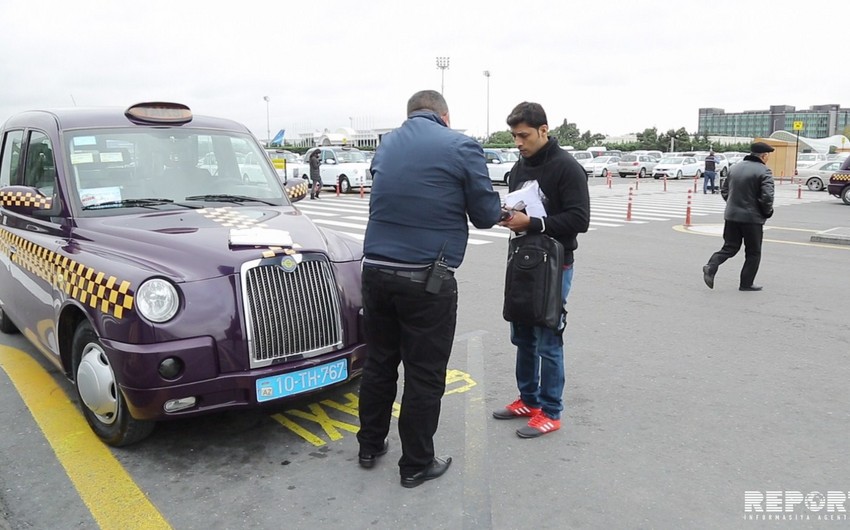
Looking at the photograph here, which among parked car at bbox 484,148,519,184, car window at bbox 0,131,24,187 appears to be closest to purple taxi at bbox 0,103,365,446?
car window at bbox 0,131,24,187

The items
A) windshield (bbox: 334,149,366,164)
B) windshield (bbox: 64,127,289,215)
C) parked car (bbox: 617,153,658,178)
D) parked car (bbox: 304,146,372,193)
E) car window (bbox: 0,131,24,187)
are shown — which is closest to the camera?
windshield (bbox: 64,127,289,215)

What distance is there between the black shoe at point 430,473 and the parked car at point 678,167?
39911mm

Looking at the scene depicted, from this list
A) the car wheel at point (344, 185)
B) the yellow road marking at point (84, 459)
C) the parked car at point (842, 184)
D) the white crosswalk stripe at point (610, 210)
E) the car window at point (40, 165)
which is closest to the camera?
the yellow road marking at point (84, 459)

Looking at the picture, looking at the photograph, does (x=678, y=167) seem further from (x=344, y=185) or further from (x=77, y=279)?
(x=77, y=279)

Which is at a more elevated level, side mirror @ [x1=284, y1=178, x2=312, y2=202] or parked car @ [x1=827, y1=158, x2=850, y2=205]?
side mirror @ [x1=284, y1=178, x2=312, y2=202]

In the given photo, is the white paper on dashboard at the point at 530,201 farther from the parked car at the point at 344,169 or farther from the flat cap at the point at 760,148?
the parked car at the point at 344,169

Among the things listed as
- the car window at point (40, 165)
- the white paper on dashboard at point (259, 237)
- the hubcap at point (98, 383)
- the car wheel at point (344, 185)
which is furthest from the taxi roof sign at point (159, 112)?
the car wheel at point (344, 185)

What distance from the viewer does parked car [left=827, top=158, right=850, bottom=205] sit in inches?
880

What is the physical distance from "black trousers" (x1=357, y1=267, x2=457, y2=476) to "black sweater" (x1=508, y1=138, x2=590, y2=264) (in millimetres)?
849

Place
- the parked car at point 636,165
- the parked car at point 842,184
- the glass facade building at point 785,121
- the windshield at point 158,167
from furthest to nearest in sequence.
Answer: the glass facade building at point 785,121, the parked car at point 636,165, the parked car at point 842,184, the windshield at point 158,167

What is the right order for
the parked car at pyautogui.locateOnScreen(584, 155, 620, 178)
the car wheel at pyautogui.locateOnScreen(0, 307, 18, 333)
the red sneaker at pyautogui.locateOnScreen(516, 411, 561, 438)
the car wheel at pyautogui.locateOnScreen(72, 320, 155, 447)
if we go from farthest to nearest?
the parked car at pyautogui.locateOnScreen(584, 155, 620, 178)
the car wheel at pyautogui.locateOnScreen(0, 307, 18, 333)
the red sneaker at pyautogui.locateOnScreen(516, 411, 561, 438)
the car wheel at pyautogui.locateOnScreen(72, 320, 155, 447)

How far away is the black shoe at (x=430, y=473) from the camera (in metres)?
3.50

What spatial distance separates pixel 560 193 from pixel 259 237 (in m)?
1.75

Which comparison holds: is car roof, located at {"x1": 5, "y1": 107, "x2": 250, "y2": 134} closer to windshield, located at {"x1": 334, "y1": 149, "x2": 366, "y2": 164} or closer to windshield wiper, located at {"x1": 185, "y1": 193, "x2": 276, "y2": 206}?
windshield wiper, located at {"x1": 185, "y1": 193, "x2": 276, "y2": 206}
